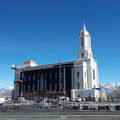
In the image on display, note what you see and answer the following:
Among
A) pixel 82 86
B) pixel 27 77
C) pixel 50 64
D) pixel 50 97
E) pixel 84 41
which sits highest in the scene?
pixel 84 41

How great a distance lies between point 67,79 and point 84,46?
2470 cm

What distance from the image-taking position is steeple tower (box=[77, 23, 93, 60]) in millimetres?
108438

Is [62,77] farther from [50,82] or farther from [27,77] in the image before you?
[27,77]

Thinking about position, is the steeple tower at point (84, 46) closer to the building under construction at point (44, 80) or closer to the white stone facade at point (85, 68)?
the white stone facade at point (85, 68)

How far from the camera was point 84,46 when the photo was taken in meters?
111

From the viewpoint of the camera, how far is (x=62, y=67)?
107062 millimetres

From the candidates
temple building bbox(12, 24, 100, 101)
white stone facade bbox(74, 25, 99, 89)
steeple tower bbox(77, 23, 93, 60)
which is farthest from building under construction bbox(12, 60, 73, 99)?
steeple tower bbox(77, 23, 93, 60)

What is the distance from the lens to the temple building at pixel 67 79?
96.9 metres

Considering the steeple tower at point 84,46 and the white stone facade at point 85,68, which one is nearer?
the white stone facade at point 85,68

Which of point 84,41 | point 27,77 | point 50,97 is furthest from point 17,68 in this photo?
point 84,41

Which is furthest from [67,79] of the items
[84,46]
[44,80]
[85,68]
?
[84,46]

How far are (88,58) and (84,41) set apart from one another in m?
13.1

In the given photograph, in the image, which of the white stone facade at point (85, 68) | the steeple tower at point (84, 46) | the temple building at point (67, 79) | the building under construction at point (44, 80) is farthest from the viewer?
the steeple tower at point (84, 46)

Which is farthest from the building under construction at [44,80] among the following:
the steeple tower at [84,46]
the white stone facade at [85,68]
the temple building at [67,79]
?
the steeple tower at [84,46]
